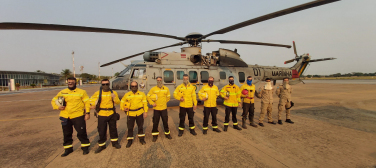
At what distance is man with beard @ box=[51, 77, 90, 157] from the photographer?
10.9 feet

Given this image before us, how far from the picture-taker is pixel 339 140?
4.03 m

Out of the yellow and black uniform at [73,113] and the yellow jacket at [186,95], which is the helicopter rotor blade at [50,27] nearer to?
the yellow and black uniform at [73,113]

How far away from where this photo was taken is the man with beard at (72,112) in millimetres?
3334

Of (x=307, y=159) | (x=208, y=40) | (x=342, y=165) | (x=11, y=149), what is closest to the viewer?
(x=342, y=165)

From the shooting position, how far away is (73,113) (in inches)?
133

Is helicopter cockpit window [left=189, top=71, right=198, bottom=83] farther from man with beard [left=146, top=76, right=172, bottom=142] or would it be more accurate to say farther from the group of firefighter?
man with beard [left=146, top=76, right=172, bottom=142]

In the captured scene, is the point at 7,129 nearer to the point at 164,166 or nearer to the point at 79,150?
the point at 79,150

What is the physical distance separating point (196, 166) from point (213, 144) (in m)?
1.11

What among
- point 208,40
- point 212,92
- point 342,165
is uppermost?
point 208,40

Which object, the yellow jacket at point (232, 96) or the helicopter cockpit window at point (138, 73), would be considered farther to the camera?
the helicopter cockpit window at point (138, 73)

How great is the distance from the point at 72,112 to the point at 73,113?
0.10ft

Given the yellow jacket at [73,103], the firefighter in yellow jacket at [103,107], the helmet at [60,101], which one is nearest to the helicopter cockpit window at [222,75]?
the firefighter in yellow jacket at [103,107]

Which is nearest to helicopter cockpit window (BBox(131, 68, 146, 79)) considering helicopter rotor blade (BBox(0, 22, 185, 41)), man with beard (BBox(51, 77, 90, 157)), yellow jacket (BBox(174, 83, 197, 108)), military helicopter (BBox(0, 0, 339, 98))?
military helicopter (BBox(0, 0, 339, 98))

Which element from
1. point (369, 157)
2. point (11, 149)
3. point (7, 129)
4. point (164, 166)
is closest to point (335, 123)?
point (369, 157)
